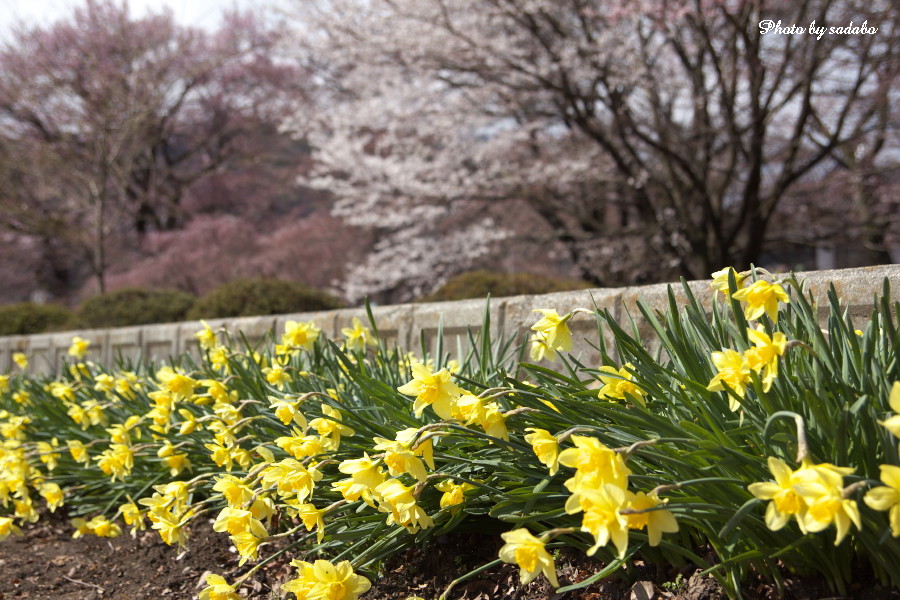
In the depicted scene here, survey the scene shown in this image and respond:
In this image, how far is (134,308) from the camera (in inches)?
321

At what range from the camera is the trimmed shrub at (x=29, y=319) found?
9.66 metres

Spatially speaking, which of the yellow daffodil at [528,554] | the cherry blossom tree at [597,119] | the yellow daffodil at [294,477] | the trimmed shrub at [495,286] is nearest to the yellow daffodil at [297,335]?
the yellow daffodil at [294,477]

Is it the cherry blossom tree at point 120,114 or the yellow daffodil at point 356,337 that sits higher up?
the cherry blossom tree at point 120,114

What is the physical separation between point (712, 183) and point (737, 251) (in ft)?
5.51

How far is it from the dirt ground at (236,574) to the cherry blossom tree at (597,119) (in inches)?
228

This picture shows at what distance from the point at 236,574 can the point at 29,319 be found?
368 inches

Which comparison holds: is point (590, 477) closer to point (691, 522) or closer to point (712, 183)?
point (691, 522)

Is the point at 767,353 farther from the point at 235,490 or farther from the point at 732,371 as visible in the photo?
the point at 235,490

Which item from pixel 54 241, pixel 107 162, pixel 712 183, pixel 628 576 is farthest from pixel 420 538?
pixel 54 241

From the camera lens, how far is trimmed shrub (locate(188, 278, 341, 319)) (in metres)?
6.30

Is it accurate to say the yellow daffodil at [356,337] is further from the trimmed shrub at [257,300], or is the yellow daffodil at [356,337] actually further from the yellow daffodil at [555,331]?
the trimmed shrub at [257,300]

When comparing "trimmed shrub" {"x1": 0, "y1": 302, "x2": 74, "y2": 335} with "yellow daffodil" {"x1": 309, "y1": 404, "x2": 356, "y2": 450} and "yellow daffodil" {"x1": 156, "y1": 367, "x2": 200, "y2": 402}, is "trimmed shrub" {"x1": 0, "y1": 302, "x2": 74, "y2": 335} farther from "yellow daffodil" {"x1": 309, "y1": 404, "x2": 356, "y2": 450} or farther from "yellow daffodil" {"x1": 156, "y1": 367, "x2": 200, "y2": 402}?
"yellow daffodil" {"x1": 309, "y1": 404, "x2": 356, "y2": 450}

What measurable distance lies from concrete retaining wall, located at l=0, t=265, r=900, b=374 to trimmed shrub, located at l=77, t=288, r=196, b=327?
83.2 inches

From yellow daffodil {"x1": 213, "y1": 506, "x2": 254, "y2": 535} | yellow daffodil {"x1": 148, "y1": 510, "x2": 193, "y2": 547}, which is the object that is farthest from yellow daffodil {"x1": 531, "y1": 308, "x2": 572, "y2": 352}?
yellow daffodil {"x1": 148, "y1": 510, "x2": 193, "y2": 547}
